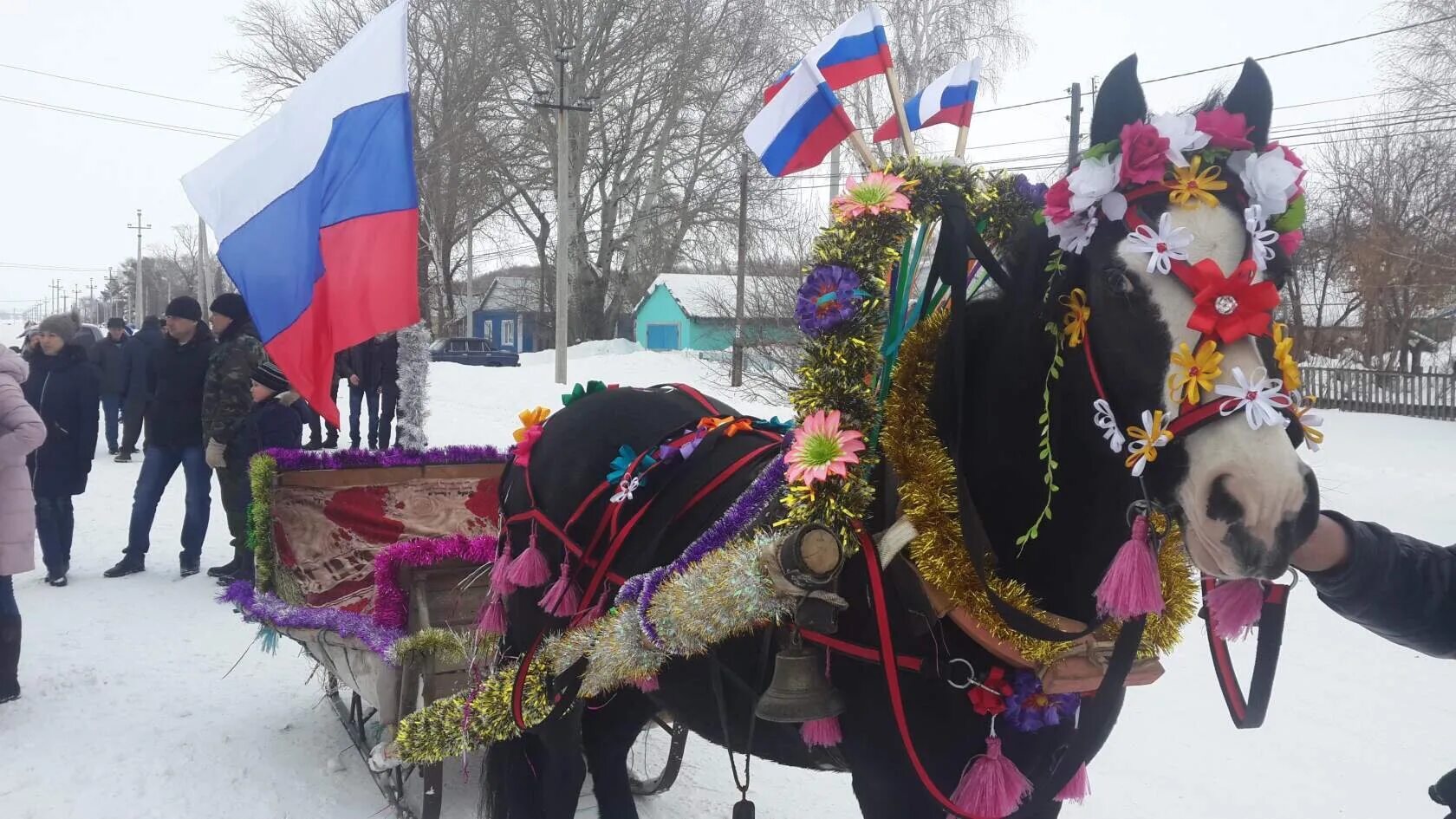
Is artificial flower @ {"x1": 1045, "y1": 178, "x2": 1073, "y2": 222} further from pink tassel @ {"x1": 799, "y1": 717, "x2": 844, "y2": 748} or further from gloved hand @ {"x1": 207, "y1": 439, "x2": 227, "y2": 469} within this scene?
gloved hand @ {"x1": 207, "y1": 439, "x2": 227, "y2": 469}

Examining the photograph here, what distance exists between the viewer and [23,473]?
504 centimetres

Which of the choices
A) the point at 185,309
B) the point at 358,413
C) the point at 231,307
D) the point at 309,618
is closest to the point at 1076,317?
the point at 309,618

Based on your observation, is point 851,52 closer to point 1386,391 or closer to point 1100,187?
point 1100,187

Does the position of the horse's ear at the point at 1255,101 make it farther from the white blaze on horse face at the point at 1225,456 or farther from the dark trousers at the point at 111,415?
the dark trousers at the point at 111,415

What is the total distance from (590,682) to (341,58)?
11.1ft

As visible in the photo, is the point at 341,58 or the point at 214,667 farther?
the point at 214,667

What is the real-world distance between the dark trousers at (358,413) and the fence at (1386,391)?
13.6m

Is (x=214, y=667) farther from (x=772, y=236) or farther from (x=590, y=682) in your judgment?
(x=772, y=236)

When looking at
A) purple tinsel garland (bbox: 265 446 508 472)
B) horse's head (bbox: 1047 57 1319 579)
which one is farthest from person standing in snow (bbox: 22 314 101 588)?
horse's head (bbox: 1047 57 1319 579)

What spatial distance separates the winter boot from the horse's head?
5.37m

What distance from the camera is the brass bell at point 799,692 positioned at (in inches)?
83.9

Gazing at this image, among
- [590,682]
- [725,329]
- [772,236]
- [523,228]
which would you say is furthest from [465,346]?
[590,682]

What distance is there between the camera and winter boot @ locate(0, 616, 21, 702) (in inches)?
194

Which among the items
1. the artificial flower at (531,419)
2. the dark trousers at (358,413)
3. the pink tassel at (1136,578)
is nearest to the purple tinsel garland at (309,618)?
the artificial flower at (531,419)
